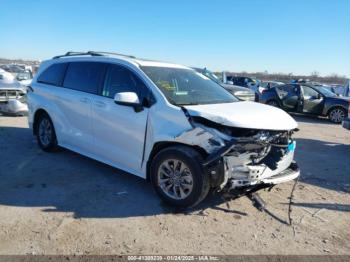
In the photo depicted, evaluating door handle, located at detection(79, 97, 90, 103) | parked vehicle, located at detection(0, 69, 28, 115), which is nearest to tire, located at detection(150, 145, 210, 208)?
door handle, located at detection(79, 97, 90, 103)

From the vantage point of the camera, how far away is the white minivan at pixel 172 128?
4.20m

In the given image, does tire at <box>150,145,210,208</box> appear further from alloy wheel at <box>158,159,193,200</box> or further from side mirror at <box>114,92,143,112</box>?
side mirror at <box>114,92,143,112</box>

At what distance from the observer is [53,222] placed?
410 cm

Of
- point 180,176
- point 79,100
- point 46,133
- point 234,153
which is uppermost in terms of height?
point 79,100

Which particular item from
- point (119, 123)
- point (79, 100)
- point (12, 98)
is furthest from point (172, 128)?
point (12, 98)

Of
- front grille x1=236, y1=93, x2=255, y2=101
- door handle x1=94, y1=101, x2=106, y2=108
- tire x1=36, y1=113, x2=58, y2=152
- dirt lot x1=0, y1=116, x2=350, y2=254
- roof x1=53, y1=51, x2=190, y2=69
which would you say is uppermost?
roof x1=53, y1=51, x2=190, y2=69

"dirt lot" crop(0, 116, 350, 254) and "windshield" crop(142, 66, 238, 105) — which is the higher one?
"windshield" crop(142, 66, 238, 105)

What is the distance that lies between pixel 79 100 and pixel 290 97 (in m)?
11.6

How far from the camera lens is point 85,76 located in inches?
236

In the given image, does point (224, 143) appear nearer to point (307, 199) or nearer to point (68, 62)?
point (307, 199)

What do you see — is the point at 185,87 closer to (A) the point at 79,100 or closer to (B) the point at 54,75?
(A) the point at 79,100

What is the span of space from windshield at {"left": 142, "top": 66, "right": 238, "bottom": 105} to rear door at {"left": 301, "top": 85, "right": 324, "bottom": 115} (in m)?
10.3

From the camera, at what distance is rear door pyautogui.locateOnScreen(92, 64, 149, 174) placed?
4875mm

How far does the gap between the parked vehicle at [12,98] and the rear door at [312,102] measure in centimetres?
1097
